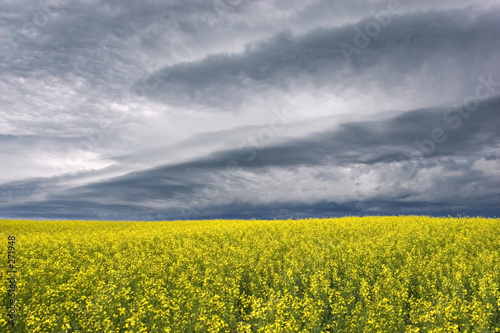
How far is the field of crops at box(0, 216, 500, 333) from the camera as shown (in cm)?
902

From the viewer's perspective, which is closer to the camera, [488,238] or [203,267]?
[203,267]

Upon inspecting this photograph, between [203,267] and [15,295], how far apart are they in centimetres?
765

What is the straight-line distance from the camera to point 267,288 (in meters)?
12.4

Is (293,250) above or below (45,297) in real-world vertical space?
above

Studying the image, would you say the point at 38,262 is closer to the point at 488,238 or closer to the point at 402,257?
the point at 402,257

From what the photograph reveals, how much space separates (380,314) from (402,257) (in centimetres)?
885

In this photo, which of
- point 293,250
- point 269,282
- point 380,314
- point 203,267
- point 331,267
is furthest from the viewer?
point 293,250

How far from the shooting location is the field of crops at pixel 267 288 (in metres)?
9.02

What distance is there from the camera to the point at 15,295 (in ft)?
41.7

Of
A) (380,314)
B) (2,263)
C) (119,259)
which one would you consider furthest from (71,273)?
(380,314)

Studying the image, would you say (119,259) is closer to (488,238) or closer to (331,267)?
(331,267)

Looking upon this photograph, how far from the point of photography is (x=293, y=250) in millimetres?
17672

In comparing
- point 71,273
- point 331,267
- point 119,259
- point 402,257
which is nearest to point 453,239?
point 402,257

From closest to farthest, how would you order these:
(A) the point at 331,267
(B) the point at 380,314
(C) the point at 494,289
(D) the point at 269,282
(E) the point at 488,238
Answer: (B) the point at 380,314 < (C) the point at 494,289 < (D) the point at 269,282 < (A) the point at 331,267 < (E) the point at 488,238
